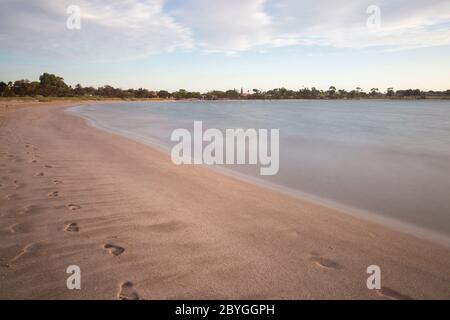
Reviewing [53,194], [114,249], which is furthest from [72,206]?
[114,249]

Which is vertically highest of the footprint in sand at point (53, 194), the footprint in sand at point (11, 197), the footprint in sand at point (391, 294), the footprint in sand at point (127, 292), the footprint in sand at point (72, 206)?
the footprint in sand at point (11, 197)

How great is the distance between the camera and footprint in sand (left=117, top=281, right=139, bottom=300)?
2.80 meters

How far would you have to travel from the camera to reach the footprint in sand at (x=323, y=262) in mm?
3445

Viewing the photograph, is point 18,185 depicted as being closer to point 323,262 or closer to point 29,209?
point 29,209

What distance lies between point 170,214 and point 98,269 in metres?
1.73

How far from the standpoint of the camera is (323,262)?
353 centimetres

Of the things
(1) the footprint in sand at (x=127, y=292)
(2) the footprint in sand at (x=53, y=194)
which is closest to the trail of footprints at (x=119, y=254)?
(1) the footprint in sand at (x=127, y=292)

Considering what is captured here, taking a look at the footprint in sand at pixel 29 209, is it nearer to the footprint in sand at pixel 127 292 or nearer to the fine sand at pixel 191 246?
the fine sand at pixel 191 246

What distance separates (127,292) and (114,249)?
2.97 feet

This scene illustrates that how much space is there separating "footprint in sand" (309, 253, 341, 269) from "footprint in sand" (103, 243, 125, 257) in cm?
238

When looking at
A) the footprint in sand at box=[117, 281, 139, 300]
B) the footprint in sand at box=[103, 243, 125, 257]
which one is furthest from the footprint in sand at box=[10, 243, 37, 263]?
the footprint in sand at box=[117, 281, 139, 300]

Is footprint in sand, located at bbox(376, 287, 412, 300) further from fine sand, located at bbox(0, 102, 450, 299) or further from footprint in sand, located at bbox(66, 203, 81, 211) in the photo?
footprint in sand, located at bbox(66, 203, 81, 211)

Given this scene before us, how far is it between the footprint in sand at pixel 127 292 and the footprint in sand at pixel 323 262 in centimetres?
211

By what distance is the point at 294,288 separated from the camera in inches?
119
